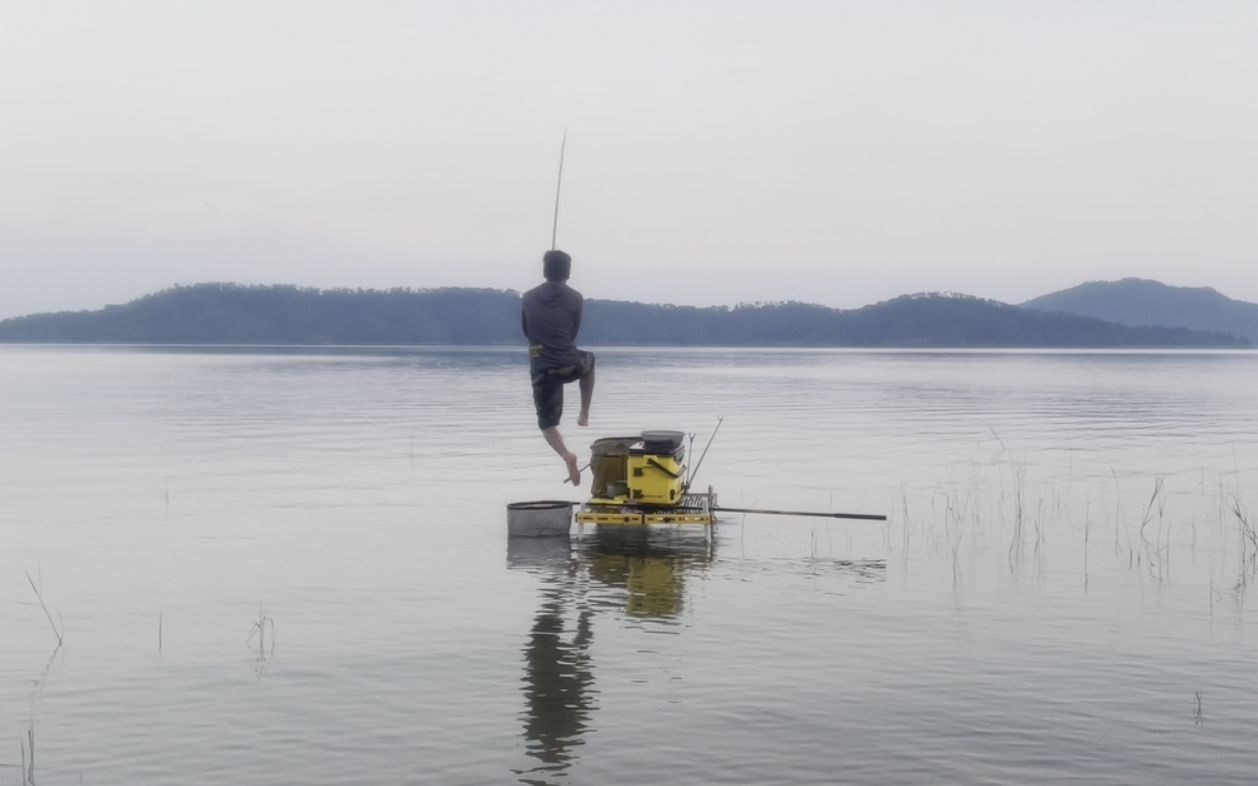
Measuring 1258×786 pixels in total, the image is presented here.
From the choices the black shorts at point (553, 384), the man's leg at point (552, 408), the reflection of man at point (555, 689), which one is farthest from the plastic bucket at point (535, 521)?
the reflection of man at point (555, 689)

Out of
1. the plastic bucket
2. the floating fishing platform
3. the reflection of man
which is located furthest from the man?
the reflection of man

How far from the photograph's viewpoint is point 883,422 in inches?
1419

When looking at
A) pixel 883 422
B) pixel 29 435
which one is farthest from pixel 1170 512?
pixel 29 435

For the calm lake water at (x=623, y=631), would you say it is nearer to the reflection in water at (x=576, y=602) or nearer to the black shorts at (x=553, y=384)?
the reflection in water at (x=576, y=602)

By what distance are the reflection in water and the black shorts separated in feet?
4.65

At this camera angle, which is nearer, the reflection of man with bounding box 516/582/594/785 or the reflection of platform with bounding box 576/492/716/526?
the reflection of man with bounding box 516/582/594/785

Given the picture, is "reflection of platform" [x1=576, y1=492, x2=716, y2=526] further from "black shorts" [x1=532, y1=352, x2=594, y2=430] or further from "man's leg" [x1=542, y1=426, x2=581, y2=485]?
"black shorts" [x1=532, y1=352, x2=594, y2=430]

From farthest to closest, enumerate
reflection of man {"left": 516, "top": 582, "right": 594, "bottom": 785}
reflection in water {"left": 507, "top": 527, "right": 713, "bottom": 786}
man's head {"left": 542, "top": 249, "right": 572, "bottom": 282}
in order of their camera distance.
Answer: man's head {"left": 542, "top": 249, "right": 572, "bottom": 282} → reflection in water {"left": 507, "top": 527, "right": 713, "bottom": 786} → reflection of man {"left": 516, "top": 582, "right": 594, "bottom": 785}

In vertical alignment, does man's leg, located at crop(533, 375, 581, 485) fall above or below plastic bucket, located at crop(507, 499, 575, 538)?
above

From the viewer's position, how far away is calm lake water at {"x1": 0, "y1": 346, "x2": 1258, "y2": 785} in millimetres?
6824


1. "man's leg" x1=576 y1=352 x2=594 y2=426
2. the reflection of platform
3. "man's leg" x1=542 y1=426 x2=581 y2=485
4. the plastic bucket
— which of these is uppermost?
"man's leg" x1=576 y1=352 x2=594 y2=426

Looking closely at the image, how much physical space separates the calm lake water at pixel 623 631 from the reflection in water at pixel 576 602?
0.04m

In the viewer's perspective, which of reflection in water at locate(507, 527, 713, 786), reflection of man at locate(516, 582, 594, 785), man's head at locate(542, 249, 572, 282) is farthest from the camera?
man's head at locate(542, 249, 572, 282)

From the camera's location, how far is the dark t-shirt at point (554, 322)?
13469 mm
